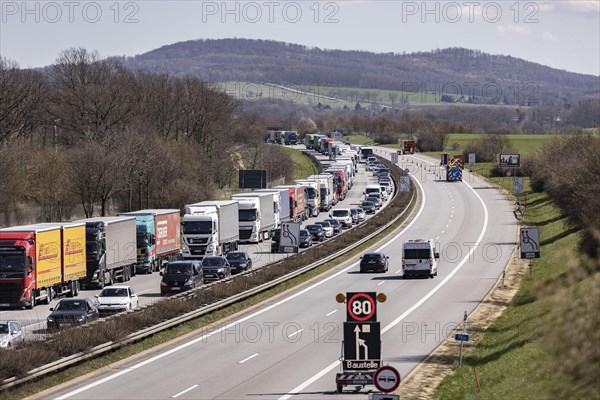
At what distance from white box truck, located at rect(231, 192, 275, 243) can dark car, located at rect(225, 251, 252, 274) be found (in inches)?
580

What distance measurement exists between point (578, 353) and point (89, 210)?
71912 mm

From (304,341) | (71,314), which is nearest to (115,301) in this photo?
(71,314)

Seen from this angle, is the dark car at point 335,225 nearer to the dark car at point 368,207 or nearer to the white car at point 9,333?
the dark car at point 368,207

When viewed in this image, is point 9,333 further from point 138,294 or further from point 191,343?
point 138,294

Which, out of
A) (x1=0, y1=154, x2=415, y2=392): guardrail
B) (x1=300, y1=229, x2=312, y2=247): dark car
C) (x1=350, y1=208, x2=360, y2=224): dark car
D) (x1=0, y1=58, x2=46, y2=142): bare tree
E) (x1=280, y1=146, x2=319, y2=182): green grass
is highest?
(x1=0, y1=58, x2=46, y2=142): bare tree

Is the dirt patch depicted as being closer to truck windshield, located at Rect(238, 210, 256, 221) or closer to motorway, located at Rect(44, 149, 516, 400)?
motorway, located at Rect(44, 149, 516, 400)

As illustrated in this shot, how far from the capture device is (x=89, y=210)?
82.5 meters

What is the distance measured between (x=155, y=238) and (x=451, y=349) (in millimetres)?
28003


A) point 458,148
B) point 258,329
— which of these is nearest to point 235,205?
point 258,329

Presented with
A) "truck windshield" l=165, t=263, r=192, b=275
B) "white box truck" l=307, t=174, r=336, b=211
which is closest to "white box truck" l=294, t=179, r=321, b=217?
"white box truck" l=307, t=174, r=336, b=211

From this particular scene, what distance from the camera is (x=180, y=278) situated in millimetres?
47719

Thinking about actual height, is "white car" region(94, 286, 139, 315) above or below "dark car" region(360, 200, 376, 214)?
below

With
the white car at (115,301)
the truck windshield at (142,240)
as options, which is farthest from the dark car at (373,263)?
the white car at (115,301)

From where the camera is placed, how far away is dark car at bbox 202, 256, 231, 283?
5206 centimetres
